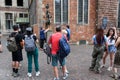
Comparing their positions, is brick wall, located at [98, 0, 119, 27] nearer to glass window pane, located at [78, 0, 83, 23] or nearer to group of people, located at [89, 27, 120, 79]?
glass window pane, located at [78, 0, 83, 23]

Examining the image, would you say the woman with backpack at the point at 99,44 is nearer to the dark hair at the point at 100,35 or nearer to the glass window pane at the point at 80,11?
the dark hair at the point at 100,35

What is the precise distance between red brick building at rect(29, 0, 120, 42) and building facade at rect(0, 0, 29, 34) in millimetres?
19561

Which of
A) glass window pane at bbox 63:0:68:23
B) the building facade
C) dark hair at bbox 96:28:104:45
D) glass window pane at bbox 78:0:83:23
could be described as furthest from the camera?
the building facade

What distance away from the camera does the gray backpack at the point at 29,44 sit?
22.6 feet

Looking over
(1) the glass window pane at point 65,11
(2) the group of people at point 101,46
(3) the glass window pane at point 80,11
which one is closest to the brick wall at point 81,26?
(1) the glass window pane at point 65,11

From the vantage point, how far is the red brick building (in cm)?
1870

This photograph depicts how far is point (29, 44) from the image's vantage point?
22.8ft

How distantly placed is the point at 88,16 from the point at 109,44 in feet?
37.9

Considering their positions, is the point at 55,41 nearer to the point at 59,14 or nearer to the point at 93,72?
Result: the point at 93,72

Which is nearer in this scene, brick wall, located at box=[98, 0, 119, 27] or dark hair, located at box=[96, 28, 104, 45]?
dark hair, located at box=[96, 28, 104, 45]

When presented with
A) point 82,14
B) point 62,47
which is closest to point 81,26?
A: point 82,14

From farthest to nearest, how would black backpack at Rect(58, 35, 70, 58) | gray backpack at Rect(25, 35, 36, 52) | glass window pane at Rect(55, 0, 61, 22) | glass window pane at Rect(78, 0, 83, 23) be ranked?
glass window pane at Rect(78, 0, 83, 23) → glass window pane at Rect(55, 0, 61, 22) → gray backpack at Rect(25, 35, 36, 52) → black backpack at Rect(58, 35, 70, 58)

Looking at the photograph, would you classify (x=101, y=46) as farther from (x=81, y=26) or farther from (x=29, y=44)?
(x=81, y=26)


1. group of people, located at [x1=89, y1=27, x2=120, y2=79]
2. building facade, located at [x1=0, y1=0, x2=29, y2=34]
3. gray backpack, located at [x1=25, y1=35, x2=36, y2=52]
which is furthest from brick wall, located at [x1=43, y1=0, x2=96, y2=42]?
building facade, located at [x1=0, y1=0, x2=29, y2=34]
